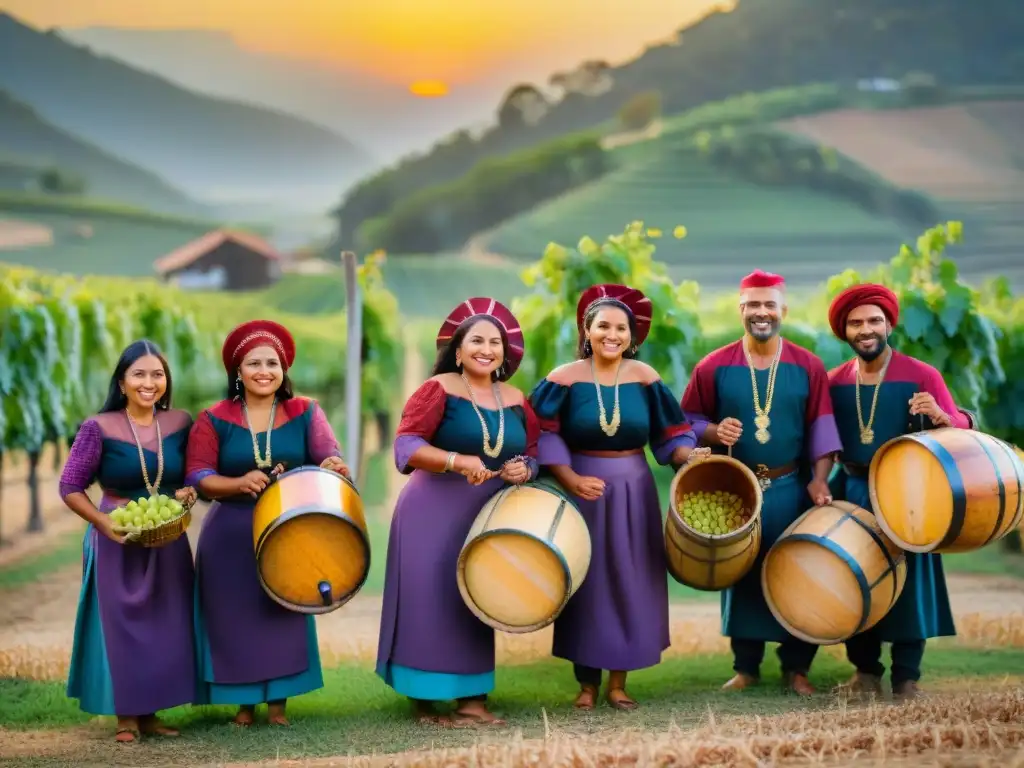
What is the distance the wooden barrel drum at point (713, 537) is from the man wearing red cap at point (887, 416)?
0.65m

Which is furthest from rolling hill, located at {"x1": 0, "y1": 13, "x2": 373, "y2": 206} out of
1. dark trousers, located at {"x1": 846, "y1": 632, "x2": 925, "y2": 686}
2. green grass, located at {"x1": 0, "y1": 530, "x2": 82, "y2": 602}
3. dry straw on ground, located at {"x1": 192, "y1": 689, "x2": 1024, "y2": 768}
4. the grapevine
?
dry straw on ground, located at {"x1": 192, "y1": 689, "x2": 1024, "y2": 768}

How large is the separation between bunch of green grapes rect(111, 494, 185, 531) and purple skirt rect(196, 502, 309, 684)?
0.30 metres

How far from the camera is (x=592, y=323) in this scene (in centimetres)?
466

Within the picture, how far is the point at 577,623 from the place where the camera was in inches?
187

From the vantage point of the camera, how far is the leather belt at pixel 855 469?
16.2 ft

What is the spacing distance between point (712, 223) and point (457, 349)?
27.9 feet

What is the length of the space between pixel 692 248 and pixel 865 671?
776 centimetres

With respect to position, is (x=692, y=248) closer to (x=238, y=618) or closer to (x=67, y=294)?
(x=67, y=294)

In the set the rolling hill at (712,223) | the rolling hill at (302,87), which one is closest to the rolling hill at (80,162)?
the rolling hill at (302,87)

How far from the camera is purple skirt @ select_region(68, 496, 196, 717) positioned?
4438 mm

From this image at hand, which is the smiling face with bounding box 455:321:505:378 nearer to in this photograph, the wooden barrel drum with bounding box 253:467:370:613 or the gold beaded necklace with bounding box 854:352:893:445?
the wooden barrel drum with bounding box 253:467:370:613

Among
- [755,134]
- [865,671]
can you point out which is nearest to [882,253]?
[755,134]

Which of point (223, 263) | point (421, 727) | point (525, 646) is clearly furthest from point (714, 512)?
point (223, 263)

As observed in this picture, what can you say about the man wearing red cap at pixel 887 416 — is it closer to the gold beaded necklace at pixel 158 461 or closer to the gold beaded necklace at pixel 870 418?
the gold beaded necklace at pixel 870 418
